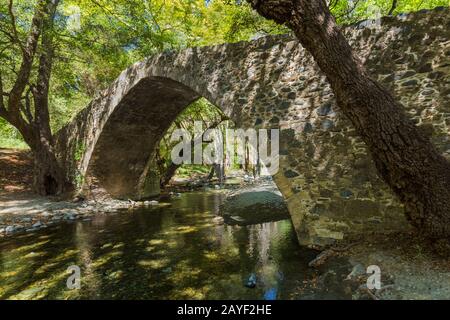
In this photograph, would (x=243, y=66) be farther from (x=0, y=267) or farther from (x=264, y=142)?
(x=0, y=267)

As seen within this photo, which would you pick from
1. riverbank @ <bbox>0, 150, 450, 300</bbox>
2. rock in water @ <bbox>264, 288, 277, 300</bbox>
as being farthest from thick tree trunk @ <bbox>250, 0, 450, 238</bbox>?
rock in water @ <bbox>264, 288, 277, 300</bbox>

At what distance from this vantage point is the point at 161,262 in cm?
418

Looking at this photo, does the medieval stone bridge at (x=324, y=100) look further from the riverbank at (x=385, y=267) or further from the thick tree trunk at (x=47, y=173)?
the thick tree trunk at (x=47, y=173)

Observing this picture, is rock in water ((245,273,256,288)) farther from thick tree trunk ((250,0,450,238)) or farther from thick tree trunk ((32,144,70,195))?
thick tree trunk ((32,144,70,195))

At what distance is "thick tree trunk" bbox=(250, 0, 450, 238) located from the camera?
10.4ft

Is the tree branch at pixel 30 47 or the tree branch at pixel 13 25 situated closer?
the tree branch at pixel 13 25

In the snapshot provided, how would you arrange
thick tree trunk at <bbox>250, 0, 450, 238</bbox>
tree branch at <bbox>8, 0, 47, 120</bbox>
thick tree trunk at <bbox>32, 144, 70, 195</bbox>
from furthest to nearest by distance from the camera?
thick tree trunk at <bbox>32, 144, 70, 195</bbox> < tree branch at <bbox>8, 0, 47, 120</bbox> < thick tree trunk at <bbox>250, 0, 450, 238</bbox>

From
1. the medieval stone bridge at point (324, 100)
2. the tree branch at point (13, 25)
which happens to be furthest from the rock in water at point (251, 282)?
the tree branch at point (13, 25)

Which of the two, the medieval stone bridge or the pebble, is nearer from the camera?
the medieval stone bridge

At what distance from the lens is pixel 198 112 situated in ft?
38.6

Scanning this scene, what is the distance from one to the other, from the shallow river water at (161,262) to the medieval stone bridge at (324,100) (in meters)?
0.85

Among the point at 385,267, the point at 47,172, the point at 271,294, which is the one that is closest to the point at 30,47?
the point at 47,172

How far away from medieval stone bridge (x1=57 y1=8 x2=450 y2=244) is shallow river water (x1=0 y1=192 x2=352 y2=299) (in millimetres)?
848

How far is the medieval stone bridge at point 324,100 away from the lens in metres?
3.72
